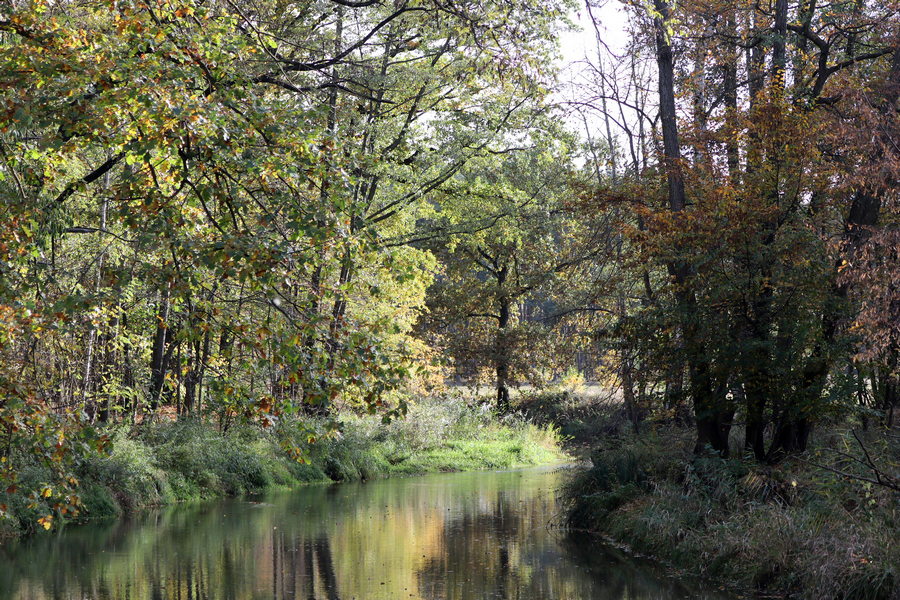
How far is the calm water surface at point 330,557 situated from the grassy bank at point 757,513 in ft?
1.72

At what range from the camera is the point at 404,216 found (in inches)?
998

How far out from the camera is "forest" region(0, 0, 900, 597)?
5441 mm

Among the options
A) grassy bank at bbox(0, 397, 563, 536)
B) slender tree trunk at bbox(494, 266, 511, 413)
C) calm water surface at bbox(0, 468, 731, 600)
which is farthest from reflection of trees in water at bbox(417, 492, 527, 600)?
slender tree trunk at bbox(494, 266, 511, 413)

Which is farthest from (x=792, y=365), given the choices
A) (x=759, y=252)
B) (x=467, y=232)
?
(x=467, y=232)

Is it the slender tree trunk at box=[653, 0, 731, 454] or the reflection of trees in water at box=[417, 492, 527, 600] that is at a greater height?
the slender tree trunk at box=[653, 0, 731, 454]

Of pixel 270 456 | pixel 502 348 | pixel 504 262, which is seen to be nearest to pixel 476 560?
pixel 270 456

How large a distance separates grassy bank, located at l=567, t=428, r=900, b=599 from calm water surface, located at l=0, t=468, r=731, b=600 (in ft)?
1.72

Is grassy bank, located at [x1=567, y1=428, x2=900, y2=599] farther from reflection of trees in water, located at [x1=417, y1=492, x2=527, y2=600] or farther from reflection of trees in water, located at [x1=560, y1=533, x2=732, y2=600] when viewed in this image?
reflection of trees in water, located at [x1=417, y1=492, x2=527, y2=600]

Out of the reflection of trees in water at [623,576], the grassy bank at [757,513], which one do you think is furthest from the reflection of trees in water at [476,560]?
the grassy bank at [757,513]

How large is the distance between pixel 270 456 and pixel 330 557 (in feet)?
26.3

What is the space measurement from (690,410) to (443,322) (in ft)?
57.0

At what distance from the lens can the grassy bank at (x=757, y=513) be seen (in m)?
7.70

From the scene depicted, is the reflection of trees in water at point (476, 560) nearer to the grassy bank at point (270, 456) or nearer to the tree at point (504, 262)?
the grassy bank at point (270, 456)

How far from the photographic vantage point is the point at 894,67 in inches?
472
